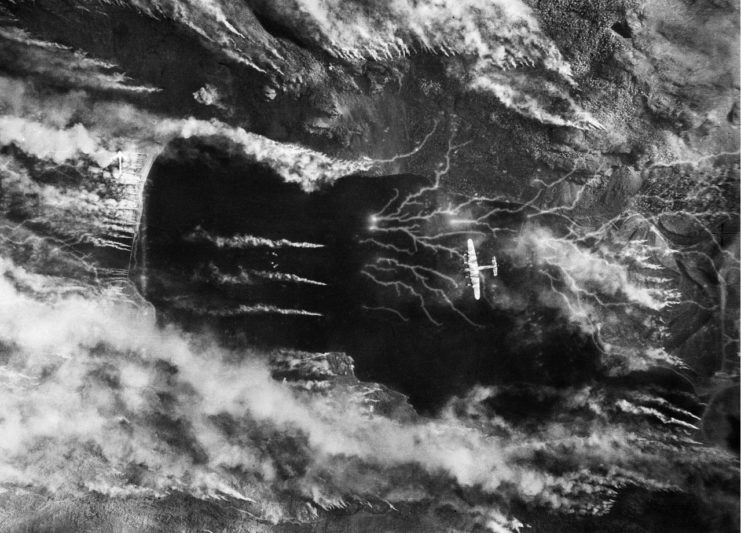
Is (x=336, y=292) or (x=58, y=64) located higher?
(x=58, y=64)

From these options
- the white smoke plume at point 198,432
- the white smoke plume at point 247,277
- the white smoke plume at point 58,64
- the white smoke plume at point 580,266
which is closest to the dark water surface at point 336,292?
the white smoke plume at point 247,277

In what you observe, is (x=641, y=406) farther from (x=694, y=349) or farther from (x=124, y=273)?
(x=124, y=273)

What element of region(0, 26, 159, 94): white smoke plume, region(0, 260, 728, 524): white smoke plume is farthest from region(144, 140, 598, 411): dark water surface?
region(0, 26, 159, 94): white smoke plume

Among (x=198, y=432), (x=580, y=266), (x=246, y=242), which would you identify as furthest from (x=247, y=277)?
(x=580, y=266)

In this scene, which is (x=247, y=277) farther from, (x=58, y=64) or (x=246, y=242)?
(x=58, y=64)

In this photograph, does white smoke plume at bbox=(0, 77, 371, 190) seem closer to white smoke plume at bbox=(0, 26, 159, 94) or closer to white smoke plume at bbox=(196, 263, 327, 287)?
white smoke plume at bbox=(0, 26, 159, 94)

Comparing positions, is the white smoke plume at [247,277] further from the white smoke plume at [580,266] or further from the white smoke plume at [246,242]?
the white smoke plume at [580,266]
